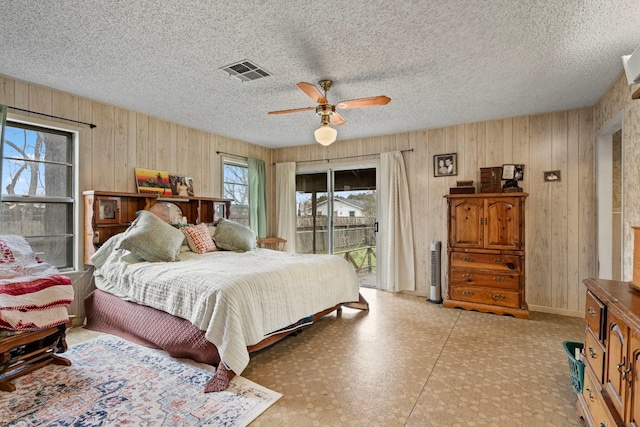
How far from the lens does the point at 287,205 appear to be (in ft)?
19.1

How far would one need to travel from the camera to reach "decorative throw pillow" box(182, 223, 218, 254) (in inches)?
148

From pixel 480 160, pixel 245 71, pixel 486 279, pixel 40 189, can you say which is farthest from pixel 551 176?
pixel 40 189

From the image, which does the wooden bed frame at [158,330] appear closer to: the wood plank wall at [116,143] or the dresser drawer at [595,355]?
the wood plank wall at [116,143]

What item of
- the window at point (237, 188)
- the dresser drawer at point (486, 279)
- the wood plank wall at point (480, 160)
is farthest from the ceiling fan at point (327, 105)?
the window at point (237, 188)

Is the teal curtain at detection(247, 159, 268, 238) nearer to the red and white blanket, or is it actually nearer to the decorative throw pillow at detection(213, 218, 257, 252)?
the decorative throw pillow at detection(213, 218, 257, 252)

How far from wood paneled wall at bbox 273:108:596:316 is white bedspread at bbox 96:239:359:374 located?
2290 mm

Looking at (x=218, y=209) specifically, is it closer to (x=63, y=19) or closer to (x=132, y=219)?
(x=132, y=219)

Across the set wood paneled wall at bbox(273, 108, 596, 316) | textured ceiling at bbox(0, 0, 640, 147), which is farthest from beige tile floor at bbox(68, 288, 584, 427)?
textured ceiling at bbox(0, 0, 640, 147)

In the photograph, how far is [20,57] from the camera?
2512mm

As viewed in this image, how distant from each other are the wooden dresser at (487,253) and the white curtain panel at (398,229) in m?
0.74

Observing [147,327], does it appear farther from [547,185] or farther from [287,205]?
[547,185]

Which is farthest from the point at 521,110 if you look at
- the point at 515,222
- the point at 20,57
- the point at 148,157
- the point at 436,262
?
the point at 20,57

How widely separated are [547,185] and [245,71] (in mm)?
3748

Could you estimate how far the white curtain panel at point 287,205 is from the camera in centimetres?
581
